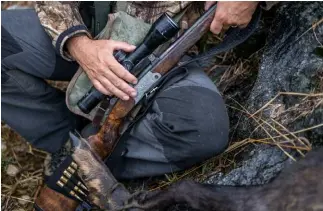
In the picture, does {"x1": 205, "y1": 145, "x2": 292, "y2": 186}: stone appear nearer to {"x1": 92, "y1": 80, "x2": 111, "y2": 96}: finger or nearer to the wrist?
{"x1": 92, "y1": 80, "x2": 111, "y2": 96}: finger

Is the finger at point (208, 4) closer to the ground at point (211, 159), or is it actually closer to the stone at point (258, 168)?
the ground at point (211, 159)

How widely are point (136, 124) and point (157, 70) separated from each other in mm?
402

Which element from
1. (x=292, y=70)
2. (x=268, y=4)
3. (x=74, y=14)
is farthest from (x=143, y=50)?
(x=292, y=70)

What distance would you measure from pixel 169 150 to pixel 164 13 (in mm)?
782

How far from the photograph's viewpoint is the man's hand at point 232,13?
2.82 m

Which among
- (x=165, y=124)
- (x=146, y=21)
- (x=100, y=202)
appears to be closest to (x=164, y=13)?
(x=146, y=21)

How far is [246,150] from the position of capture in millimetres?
2959

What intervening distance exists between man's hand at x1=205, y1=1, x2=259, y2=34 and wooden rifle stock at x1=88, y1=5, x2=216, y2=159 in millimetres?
47

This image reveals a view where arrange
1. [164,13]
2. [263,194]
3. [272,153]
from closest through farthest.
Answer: [263,194] → [272,153] → [164,13]

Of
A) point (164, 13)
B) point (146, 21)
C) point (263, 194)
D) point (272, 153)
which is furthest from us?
point (146, 21)

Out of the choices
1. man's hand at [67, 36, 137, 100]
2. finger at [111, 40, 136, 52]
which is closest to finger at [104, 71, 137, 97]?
man's hand at [67, 36, 137, 100]

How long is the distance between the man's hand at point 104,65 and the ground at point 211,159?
62cm

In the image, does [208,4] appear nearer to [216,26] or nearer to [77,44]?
[216,26]

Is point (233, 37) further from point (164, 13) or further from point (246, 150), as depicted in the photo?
point (246, 150)
